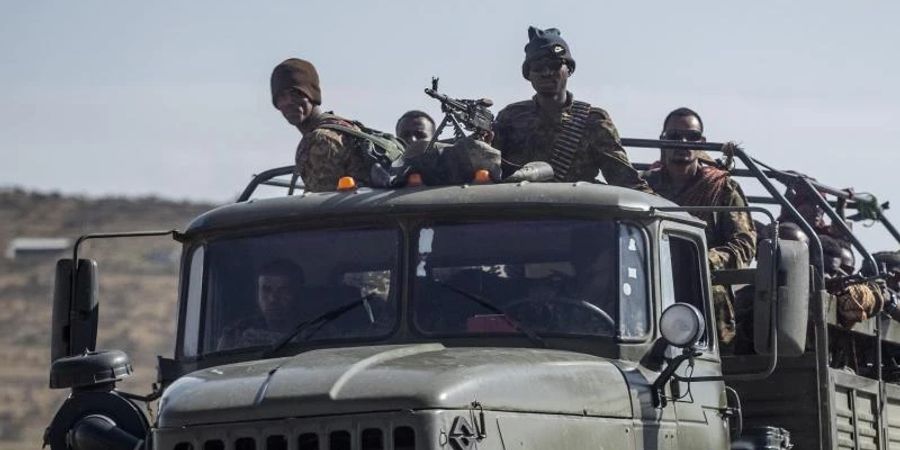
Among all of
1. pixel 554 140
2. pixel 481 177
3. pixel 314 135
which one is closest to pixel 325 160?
pixel 314 135

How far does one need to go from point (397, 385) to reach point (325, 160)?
3.12m

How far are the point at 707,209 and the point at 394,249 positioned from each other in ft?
4.11

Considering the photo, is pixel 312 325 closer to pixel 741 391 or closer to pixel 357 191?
pixel 357 191

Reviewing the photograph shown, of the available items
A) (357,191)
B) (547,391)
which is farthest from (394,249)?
(547,391)

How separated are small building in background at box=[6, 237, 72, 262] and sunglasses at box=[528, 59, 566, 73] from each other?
4638cm

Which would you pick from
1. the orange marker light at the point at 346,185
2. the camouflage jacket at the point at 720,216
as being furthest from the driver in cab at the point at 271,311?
the camouflage jacket at the point at 720,216

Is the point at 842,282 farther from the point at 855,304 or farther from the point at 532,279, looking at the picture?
the point at 532,279

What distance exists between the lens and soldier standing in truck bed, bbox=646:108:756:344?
30.3ft

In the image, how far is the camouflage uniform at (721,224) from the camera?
30.2 ft

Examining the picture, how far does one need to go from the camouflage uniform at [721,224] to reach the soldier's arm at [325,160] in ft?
6.00

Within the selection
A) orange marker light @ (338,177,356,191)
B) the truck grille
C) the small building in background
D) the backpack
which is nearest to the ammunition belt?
the backpack

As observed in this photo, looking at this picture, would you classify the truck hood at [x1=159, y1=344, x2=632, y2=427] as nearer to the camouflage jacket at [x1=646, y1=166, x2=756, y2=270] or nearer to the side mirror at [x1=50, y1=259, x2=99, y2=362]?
the side mirror at [x1=50, y1=259, x2=99, y2=362]

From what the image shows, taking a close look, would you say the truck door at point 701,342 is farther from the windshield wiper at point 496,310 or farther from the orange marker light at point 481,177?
the orange marker light at point 481,177

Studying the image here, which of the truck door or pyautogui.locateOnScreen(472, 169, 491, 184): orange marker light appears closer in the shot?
the truck door
